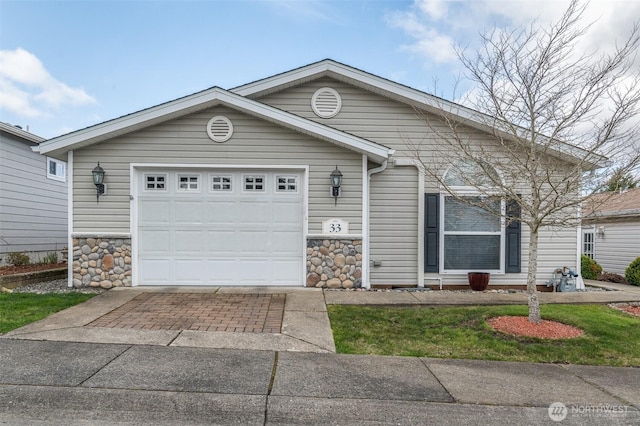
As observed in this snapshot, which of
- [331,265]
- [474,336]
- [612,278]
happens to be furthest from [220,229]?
[612,278]

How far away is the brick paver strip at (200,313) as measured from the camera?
4980 mm

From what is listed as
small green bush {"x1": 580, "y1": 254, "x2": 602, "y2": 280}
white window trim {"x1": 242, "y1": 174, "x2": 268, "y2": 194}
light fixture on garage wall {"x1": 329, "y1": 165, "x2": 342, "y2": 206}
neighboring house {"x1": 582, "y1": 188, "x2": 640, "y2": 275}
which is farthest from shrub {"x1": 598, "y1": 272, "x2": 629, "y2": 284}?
white window trim {"x1": 242, "y1": 174, "x2": 268, "y2": 194}

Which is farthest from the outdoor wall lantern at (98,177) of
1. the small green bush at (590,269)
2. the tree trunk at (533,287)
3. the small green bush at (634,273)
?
the small green bush at (634,273)

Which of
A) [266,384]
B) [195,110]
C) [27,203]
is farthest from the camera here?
[27,203]

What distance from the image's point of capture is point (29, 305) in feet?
19.5

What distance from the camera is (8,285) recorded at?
743 centimetres

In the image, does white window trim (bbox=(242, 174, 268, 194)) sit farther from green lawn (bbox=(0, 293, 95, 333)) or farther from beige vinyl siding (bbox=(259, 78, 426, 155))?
green lawn (bbox=(0, 293, 95, 333))

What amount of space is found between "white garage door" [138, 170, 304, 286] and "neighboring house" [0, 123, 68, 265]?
18.0ft

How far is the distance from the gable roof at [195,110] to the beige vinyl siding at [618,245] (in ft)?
34.3

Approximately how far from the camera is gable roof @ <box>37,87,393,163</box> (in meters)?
6.98

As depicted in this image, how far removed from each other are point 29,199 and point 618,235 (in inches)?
755

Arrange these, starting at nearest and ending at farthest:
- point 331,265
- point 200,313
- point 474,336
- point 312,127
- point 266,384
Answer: point 266,384 → point 474,336 → point 200,313 → point 312,127 → point 331,265

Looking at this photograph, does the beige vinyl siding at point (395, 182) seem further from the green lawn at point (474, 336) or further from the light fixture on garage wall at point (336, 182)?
the green lawn at point (474, 336)

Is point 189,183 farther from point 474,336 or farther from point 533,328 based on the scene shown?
point 533,328
